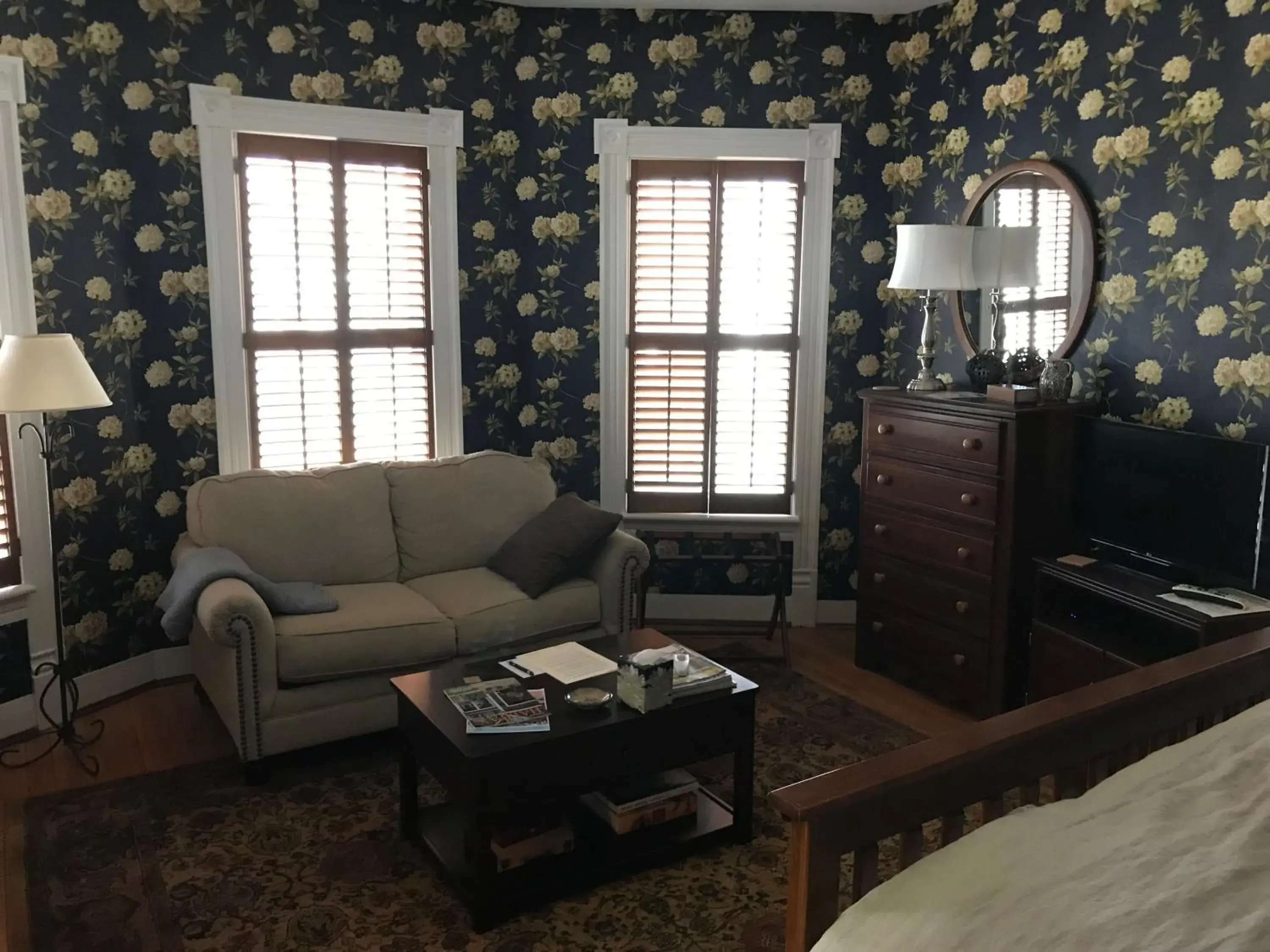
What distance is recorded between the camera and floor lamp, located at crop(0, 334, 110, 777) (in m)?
3.41

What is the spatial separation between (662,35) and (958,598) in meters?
2.81

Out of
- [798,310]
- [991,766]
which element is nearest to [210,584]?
[991,766]

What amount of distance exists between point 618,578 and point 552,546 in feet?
0.95

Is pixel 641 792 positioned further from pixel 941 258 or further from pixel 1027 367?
pixel 941 258

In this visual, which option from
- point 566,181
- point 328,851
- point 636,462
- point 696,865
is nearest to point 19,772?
point 328,851

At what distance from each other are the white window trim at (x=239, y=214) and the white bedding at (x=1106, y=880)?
357 centimetres

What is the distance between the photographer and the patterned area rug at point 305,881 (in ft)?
8.96

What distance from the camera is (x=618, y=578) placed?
13.8ft

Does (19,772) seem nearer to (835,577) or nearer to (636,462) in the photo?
(636,462)

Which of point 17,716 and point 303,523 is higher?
point 303,523

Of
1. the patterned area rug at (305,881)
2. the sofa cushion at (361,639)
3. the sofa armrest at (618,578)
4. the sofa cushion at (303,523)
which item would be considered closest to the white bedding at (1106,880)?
the patterned area rug at (305,881)

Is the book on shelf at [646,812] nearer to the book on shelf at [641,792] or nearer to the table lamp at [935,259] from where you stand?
the book on shelf at [641,792]

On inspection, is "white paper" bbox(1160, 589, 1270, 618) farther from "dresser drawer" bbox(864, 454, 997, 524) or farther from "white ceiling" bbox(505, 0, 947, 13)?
"white ceiling" bbox(505, 0, 947, 13)

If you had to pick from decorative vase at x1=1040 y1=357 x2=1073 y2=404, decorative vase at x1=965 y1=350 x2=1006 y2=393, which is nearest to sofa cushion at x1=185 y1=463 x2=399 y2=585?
decorative vase at x1=965 y1=350 x2=1006 y2=393
